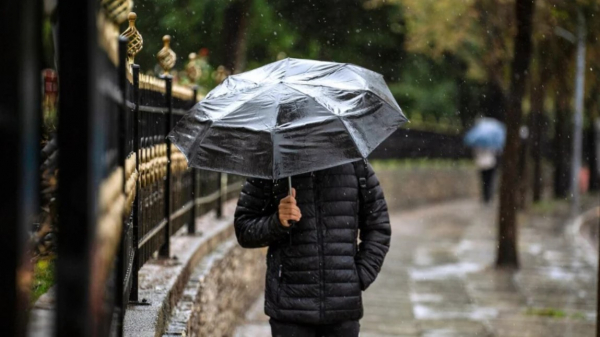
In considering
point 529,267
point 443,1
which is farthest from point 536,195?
point 529,267

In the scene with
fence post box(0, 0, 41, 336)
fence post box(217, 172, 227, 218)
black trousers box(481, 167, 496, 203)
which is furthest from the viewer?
black trousers box(481, 167, 496, 203)

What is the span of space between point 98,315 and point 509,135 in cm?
1173

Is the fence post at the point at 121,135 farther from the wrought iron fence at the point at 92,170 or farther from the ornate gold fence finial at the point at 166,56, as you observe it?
the ornate gold fence finial at the point at 166,56

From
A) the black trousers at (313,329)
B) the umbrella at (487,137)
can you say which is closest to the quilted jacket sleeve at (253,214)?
the black trousers at (313,329)

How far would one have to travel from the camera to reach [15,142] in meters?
2.08

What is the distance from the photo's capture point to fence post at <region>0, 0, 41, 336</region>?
2.03 metres

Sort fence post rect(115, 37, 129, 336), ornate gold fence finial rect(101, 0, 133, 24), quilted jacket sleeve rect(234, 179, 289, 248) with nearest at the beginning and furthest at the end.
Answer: ornate gold fence finial rect(101, 0, 133, 24) → fence post rect(115, 37, 129, 336) → quilted jacket sleeve rect(234, 179, 289, 248)

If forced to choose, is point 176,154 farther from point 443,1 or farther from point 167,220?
point 443,1

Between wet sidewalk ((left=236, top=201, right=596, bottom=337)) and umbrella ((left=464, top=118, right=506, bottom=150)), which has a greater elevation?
umbrella ((left=464, top=118, right=506, bottom=150))

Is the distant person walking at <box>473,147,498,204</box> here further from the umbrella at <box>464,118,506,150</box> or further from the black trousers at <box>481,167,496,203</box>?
the umbrella at <box>464,118,506,150</box>

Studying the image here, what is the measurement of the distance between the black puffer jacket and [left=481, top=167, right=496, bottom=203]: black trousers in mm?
19286

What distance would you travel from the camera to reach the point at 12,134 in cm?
208

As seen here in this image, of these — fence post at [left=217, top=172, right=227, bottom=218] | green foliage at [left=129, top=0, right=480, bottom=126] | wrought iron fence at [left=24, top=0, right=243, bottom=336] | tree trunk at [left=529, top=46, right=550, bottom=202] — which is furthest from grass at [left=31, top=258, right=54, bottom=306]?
tree trunk at [left=529, top=46, right=550, bottom=202]

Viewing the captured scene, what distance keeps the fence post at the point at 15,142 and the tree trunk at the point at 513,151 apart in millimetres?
11618
